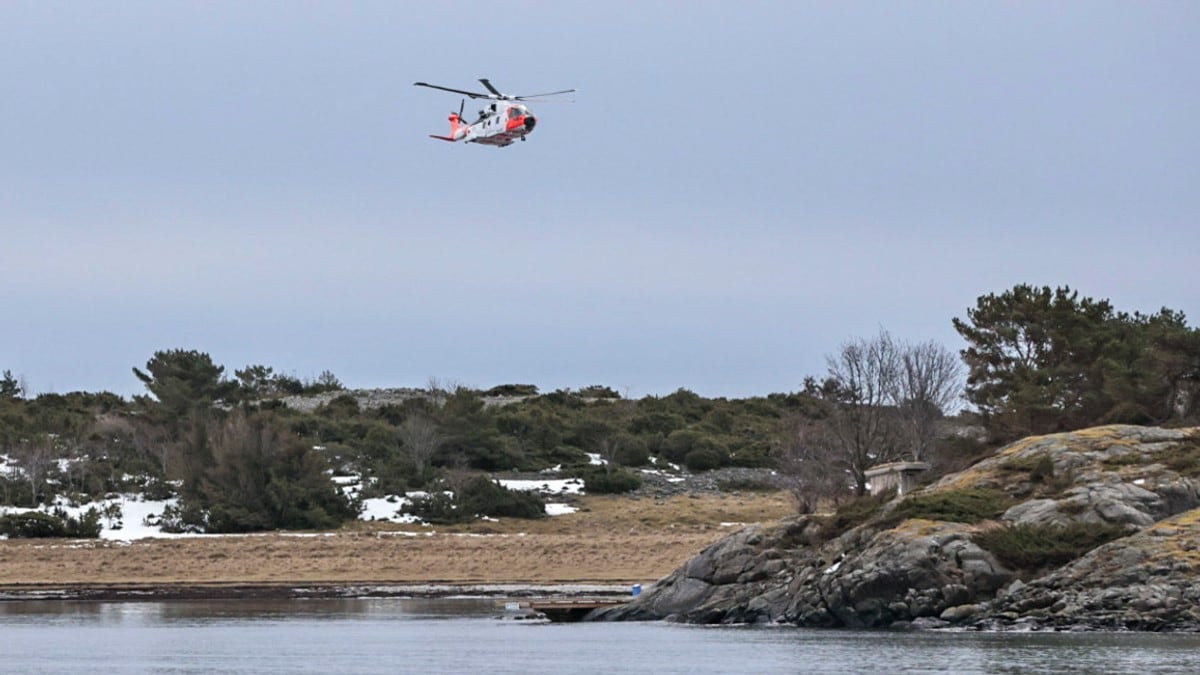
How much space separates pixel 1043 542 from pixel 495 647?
13950mm

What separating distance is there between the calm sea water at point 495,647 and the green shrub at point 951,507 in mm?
3914

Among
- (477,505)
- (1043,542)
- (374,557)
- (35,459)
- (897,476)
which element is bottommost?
(1043,542)

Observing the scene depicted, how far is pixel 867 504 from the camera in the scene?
171ft

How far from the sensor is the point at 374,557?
228 feet

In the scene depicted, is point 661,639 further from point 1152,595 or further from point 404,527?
point 404,527

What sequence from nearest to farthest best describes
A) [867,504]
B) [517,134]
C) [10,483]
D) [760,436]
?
[867,504] < [517,134] < [10,483] < [760,436]

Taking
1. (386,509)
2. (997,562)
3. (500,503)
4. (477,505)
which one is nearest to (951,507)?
(997,562)

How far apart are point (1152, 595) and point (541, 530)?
3750 cm

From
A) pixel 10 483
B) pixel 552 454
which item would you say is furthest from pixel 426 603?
pixel 552 454

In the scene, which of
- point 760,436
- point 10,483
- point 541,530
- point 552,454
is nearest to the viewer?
point 541,530

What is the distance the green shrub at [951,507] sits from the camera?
46281mm

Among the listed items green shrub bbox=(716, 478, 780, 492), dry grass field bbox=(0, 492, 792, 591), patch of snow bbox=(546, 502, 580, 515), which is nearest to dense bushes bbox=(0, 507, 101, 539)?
dry grass field bbox=(0, 492, 792, 591)

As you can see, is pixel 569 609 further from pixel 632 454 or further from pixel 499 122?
pixel 632 454

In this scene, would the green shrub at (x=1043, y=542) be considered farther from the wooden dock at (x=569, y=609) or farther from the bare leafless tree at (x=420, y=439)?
the bare leafless tree at (x=420, y=439)
